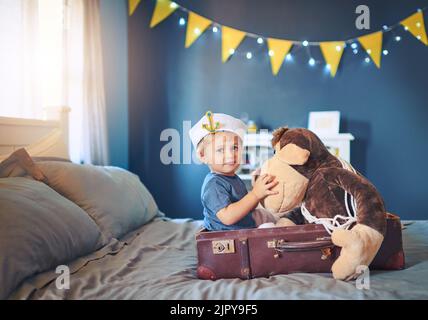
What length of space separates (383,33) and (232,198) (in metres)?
2.10

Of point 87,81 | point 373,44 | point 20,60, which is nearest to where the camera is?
point 20,60

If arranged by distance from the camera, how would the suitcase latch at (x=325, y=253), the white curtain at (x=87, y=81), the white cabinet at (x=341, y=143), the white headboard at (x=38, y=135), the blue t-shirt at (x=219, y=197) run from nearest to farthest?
the suitcase latch at (x=325, y=253)
the blue t-shirt at (x=219, y=197)
the white headboard at (x=38, y=135)
the white curtain at (x=87, y=81)
the white cabinet at (x=341, y=143)

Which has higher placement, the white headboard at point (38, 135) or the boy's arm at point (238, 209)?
the white headboard at point (38, 135)

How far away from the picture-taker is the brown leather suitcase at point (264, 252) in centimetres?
89

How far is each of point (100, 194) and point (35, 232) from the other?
44 cm

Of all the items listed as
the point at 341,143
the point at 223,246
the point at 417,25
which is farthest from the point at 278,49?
the point at 223,246

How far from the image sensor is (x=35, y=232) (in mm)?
896

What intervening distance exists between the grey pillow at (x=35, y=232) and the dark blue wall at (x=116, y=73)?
4.87 ft

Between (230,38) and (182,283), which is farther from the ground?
(230,38)

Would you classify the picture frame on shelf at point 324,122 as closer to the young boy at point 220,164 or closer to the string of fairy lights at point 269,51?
the string of fairy lights at point 269,51

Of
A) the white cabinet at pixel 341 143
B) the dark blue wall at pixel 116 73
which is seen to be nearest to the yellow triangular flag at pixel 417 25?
the white cabinet at pixel 341 143

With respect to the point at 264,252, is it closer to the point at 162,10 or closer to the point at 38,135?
the point at 38,135

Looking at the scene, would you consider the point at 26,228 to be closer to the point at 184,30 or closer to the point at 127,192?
the point at 127,192

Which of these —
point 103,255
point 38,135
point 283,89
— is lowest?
point 103,255
